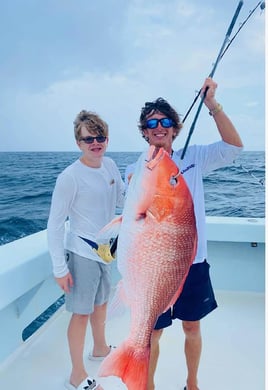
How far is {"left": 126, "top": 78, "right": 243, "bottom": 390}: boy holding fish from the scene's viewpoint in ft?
3.72

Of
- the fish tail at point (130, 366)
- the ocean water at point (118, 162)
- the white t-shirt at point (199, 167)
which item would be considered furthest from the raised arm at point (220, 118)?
the ocean water at point (118, 162)

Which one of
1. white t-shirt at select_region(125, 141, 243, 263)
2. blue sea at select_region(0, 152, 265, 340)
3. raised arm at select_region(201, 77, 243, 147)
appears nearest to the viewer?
raised arm at select_region(201, 77, 243, 147)

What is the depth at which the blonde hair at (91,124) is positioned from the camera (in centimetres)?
142

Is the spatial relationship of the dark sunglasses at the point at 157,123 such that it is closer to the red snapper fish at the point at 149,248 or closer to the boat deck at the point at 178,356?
the red snapper fish at the point at 149,248

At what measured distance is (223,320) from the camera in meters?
2.56

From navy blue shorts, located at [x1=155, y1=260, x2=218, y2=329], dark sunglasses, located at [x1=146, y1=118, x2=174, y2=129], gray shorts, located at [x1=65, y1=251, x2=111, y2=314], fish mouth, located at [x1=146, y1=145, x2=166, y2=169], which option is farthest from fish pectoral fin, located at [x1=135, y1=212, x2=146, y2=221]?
gray shorts, located at [x1=65, y1=251, x2=111, y2=314]

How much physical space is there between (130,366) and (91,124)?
3.03 ft

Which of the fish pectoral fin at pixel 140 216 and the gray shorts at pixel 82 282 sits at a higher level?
the fish pectoral fin at pixel 140 216

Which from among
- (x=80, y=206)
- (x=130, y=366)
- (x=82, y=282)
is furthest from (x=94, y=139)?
(x=130, y=366)

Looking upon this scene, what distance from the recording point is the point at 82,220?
1.59 meters

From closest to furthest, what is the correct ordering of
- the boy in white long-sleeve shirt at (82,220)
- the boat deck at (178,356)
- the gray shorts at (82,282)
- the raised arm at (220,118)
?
the raised arm at (220,118) < the boy in white long-sleeve shirt at (82,220) < the gray shorts at (82,282) < the boat deck at (178,356)

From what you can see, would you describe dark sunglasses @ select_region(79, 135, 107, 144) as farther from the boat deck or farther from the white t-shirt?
the boat deck

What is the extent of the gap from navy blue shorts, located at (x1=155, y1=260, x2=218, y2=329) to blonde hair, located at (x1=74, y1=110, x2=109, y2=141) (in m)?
0.66

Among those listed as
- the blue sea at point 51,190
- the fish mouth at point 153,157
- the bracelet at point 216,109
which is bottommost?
the blue sea at point 51,190
